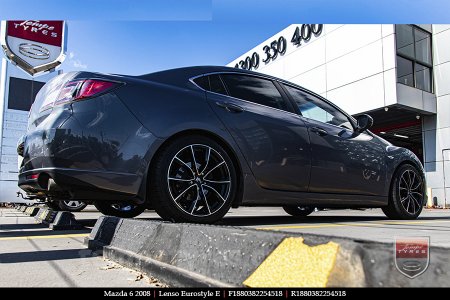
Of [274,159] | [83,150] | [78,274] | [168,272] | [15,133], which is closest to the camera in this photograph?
[168,272]

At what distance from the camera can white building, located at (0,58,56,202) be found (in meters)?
36.2

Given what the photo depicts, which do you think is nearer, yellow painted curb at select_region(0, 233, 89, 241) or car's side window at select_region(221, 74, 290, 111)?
yellow painted curb at select_region(0, 233, 89, 241)

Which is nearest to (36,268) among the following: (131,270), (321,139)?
(131,270)

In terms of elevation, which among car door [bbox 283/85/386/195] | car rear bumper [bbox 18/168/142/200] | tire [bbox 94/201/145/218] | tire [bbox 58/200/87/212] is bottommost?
tire [bbox 58/200/87/212]

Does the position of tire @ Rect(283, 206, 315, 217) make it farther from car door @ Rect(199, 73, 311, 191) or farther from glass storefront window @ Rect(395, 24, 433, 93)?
glass storefront window @ Rect(395, 24, 433, 93)

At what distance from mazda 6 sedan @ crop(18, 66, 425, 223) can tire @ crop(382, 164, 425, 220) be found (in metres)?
0.66

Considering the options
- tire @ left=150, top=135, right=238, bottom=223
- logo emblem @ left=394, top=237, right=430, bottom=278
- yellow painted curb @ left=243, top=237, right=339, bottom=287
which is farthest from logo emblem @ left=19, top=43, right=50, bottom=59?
logo emblem @ left=394, top=237, right=430, bottom=278

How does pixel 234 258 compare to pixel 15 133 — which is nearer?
pixel 234 258

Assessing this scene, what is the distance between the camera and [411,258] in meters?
1.13

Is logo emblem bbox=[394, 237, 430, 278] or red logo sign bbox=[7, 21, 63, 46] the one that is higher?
red logo sign bbox=[7, 21, 63, 46]

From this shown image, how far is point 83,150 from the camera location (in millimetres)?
2994

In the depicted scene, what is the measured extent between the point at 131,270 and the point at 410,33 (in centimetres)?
1895

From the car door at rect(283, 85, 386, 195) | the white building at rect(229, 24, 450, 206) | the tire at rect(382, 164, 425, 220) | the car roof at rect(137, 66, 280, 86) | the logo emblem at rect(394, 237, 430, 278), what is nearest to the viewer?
the logo emblem at rect(394, 237, 430, 278)
